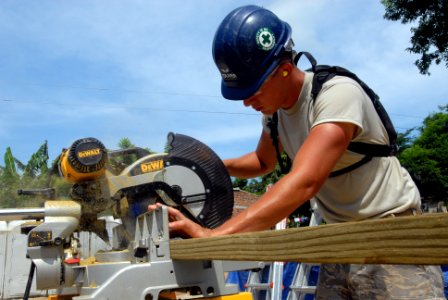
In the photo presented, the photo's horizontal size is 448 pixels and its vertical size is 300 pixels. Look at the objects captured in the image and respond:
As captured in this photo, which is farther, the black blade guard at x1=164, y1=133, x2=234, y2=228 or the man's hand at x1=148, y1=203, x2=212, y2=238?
the black blade guard at x1=164, y1=133, x2=234, y2=228

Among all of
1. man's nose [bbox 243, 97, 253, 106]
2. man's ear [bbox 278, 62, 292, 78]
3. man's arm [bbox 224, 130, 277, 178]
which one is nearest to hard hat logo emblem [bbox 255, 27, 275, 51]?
man's ear [bbox 278, 62, 292, 78]

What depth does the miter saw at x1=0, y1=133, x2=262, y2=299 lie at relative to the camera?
7.66ft

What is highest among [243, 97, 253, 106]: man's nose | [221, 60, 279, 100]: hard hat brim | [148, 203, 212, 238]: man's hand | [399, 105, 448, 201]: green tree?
[399, 105, 448, 201]: green tree

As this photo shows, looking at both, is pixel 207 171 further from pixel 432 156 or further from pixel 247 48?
pixel 432 156

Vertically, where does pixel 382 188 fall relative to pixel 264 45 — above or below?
below

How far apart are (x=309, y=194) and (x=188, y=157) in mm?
899

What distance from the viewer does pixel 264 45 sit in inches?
82.4

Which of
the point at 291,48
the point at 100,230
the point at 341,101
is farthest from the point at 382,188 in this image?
the point at 100,230

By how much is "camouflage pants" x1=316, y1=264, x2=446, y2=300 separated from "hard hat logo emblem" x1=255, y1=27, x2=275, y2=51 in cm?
101

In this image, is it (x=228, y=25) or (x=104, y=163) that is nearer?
(x=228, y=25)

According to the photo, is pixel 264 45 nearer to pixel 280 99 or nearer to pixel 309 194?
pixel 280 99

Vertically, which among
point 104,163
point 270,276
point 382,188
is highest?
point 104,163

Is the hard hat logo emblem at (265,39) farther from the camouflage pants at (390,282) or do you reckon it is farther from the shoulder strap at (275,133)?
the camouflage pants at (390,282)

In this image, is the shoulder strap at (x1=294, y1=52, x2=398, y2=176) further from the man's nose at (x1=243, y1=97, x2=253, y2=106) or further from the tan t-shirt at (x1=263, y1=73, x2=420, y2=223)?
the man's nose at (x1=243, y1=97, x2=253, y2=106)
